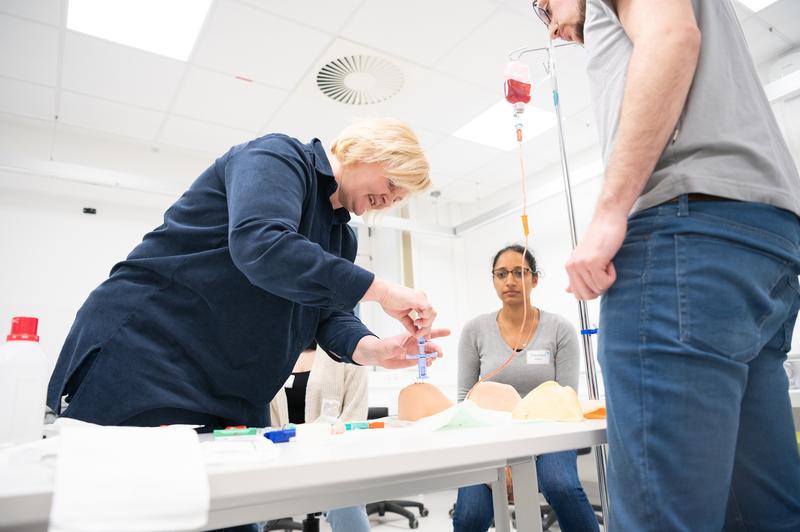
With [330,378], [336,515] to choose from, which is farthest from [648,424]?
[330,378]

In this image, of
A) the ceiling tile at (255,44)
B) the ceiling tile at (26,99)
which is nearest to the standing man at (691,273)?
the ceiling tile at (255,44)

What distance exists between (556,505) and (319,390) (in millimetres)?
1474

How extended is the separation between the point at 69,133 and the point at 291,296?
Answer: 3.87 metres

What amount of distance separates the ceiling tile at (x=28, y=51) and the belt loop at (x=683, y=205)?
3316 mm

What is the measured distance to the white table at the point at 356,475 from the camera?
0.42 m

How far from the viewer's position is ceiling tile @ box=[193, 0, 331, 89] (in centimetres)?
277

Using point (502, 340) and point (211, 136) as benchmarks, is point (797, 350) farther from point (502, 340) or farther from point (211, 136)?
point (211, 136)

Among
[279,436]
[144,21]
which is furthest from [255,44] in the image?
[279,436]

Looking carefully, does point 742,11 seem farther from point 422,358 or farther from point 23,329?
point 23,329

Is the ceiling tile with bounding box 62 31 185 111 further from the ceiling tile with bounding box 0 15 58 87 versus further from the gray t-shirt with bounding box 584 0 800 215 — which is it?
the gray t-shirt with bounding box 584 0 800 215

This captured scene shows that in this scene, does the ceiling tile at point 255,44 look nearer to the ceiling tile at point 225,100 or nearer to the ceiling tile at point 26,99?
the ceiling tile at point 225,100

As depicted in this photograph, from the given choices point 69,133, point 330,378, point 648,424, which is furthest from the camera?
point 69,133

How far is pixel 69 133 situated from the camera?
3.85 meters

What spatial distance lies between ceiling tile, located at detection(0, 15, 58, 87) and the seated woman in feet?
7.37
